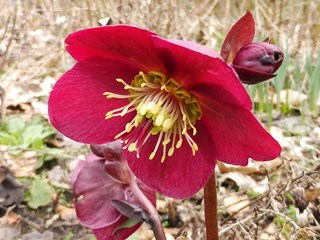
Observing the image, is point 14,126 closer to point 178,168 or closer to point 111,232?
point 111,232

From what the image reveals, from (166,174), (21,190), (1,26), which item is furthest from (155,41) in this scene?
(1,26)

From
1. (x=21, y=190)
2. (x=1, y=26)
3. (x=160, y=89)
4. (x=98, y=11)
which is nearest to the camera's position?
(x=160, y=89)

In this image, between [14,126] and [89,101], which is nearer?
[89,101]

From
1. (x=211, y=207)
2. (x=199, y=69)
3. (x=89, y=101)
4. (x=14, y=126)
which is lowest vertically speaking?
(x=14, y=126)

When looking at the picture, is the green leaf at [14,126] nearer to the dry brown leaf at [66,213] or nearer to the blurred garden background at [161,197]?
the blurred garden background at [161,197]

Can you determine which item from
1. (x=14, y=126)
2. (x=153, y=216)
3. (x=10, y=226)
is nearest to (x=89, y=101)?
(x=153, y=216)

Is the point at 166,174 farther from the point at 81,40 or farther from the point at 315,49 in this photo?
the point at 315,49

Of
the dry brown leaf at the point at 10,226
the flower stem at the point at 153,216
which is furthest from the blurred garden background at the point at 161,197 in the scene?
the flower stem at the point at 153,216
